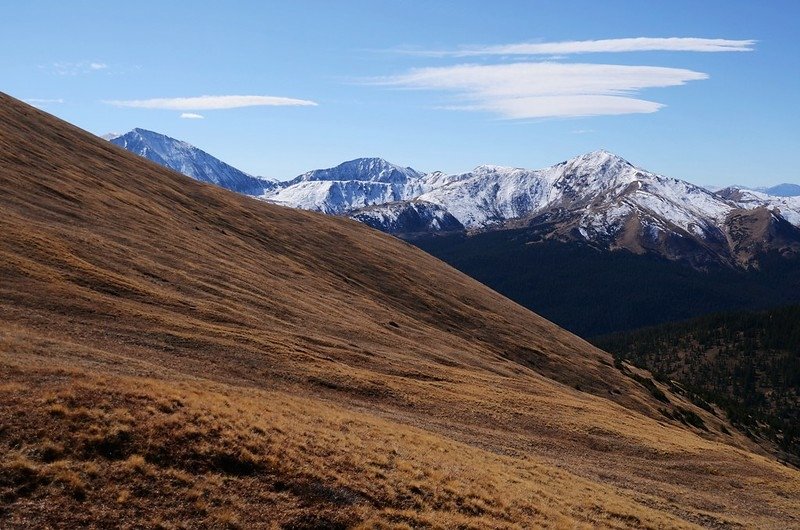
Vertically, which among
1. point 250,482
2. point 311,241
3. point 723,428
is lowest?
point 723,428

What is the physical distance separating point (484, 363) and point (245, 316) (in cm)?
3431

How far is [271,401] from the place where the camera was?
35.1 metres

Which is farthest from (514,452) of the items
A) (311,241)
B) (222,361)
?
(311,241)

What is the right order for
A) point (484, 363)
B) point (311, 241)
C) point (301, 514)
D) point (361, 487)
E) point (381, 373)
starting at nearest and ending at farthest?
point (301, 514) < point (361, 487) < point (381, 373) < point (484, 363) < point (311, 241)

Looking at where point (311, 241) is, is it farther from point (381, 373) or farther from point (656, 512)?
point (656, 512)

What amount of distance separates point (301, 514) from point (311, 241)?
101862 millimetres

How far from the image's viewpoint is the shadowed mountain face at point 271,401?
21.2 metres

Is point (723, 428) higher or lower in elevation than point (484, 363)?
lower

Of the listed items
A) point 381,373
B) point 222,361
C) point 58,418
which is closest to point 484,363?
point 381,373

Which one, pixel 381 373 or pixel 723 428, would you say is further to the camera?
pixel 723 428

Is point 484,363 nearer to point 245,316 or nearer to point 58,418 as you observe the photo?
point 245,316

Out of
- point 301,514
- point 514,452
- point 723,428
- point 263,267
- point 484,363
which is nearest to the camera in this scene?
point 301,514

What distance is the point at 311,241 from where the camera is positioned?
4744 inches

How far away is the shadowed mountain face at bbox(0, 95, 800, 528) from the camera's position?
21188 millimetres
